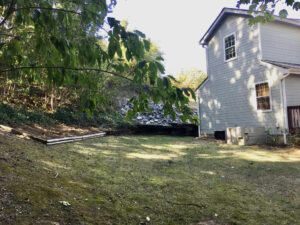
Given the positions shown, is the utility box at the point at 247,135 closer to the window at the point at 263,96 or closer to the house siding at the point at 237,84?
the house siding at the point at 237,84

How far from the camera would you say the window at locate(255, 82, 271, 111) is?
10.8 meters

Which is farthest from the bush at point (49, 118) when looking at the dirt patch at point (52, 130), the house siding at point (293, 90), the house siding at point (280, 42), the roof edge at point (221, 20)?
the house siding at point (280, 42)

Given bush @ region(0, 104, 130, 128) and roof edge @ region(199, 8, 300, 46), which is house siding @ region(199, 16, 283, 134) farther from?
bush @ region(0, 104, 130, 128)

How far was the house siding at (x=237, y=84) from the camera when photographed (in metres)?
10.8

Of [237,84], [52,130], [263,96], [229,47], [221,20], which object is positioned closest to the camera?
[52,130]

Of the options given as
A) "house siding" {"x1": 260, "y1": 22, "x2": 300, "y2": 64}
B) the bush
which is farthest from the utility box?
the bush

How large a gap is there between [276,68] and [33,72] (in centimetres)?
1049

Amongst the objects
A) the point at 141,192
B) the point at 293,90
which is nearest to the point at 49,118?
the point at 141,192

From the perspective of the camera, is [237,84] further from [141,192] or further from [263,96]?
[141,192]

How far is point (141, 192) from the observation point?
12.4 feet

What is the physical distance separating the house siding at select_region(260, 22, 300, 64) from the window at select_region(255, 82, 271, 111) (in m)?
1.36

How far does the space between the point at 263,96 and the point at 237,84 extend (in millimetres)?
1725

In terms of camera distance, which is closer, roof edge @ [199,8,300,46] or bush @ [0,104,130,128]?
bush @ [0,104,130,128]

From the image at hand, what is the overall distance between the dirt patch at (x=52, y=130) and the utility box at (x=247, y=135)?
6.50m
